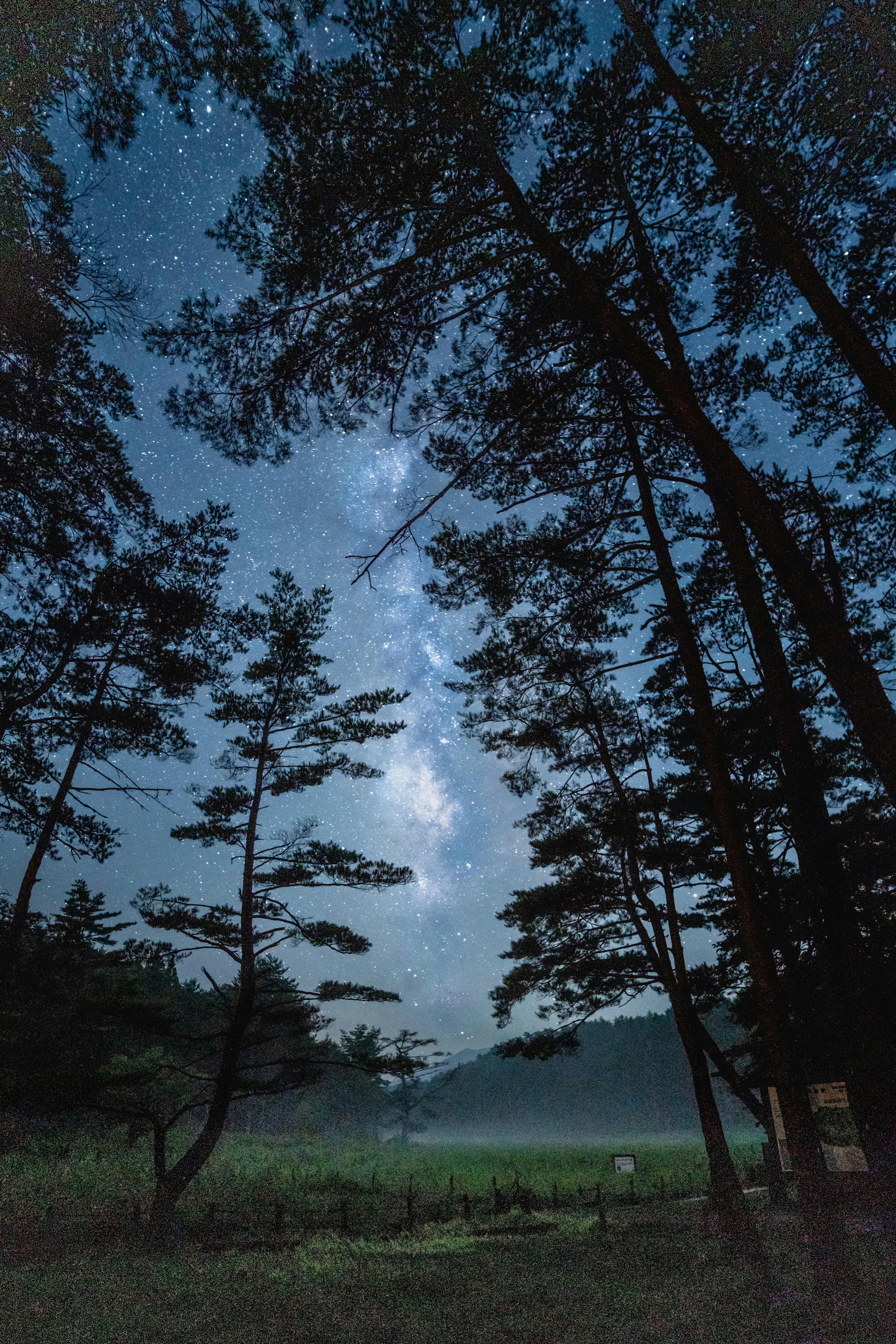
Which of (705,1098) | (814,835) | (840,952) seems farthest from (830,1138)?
(705,1098)

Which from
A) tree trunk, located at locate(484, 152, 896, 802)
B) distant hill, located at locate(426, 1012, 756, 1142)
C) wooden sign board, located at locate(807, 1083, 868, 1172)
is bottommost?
distant hill, located at locate(426, 1012, 756, 1142)

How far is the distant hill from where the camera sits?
11838 cm

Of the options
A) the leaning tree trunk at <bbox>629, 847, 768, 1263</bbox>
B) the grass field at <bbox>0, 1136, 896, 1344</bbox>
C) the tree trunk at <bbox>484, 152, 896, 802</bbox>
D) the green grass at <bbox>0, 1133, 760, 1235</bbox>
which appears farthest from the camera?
the green grass at <bbox>0, 1133, 760, 1235</bbox>

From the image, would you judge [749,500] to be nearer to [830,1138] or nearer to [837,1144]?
[837,1144]

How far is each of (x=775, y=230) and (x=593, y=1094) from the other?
155m

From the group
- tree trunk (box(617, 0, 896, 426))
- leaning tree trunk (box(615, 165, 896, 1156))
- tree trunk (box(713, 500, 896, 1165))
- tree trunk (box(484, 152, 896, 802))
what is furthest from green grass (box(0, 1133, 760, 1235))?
tree trunk (box(617, 0, 896, 426))

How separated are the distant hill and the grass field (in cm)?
10004

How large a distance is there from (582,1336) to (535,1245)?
8.29 metres

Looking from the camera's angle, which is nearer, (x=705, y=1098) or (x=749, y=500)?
(x=749, y=500)

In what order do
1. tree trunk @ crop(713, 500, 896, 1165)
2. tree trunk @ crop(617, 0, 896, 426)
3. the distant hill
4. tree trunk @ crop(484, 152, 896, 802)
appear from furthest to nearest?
the distant hill, tree trunk @ crop(713, 500, 896, 1165), tree trunk @ crop(617, 0, 896, 426), tree trunk @ crop(484, 152, 896, 802)

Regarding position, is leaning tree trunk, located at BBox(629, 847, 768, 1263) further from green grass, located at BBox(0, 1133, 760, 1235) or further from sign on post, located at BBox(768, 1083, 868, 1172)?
green grass, located at BBox(0, 1133, 760, 1235)

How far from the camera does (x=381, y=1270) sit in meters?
9.10

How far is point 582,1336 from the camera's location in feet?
16.8

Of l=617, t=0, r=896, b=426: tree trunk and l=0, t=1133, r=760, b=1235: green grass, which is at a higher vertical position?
l=617, t=0, r=896, b=426: tree trunk
